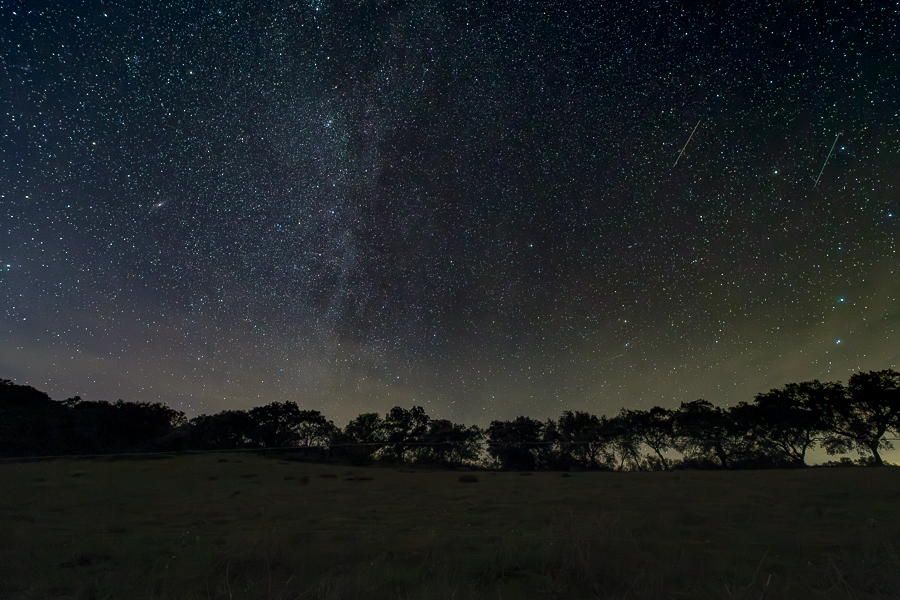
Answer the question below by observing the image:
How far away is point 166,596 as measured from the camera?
2760mm

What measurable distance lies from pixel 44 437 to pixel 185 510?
48.6ft

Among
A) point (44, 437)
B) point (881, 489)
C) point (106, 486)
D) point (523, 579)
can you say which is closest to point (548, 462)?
point (881, 489)

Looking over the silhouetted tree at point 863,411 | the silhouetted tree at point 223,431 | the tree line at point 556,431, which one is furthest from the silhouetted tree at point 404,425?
the silhouetted tree at point 863,411

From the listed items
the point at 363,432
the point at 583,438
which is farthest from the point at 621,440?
the point at 363,432

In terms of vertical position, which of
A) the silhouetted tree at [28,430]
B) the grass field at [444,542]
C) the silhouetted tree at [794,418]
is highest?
the silhouetted tree at [794,418]

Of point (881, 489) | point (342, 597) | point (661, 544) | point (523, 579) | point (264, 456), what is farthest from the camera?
point (264, 456)

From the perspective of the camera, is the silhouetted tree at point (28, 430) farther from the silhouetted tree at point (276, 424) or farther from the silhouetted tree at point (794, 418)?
the silhouetted tree at point (794, 418)

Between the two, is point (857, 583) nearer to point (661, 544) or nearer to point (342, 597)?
point (661, 544)

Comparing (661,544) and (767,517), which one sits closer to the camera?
(661,544)

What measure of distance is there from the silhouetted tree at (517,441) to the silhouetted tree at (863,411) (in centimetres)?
1560

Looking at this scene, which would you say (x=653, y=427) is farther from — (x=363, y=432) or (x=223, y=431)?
(x=223, y=431)

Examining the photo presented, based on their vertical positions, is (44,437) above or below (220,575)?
above

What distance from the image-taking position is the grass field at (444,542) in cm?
298

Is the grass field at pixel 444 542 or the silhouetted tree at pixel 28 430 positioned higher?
the silhouetted tree at pixel 28 430
